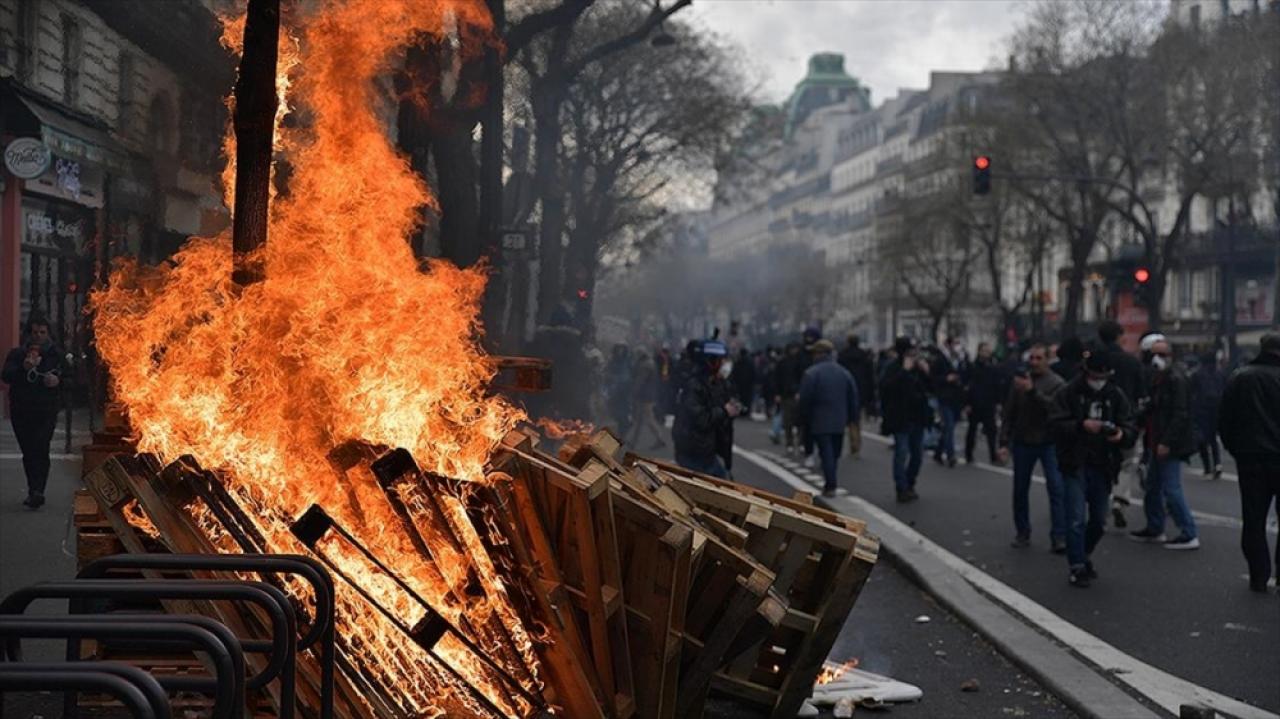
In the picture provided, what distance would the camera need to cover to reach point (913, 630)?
885cm

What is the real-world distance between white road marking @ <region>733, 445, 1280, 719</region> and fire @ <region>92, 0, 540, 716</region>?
3.35 meters

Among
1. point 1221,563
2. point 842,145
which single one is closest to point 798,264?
point 842,145

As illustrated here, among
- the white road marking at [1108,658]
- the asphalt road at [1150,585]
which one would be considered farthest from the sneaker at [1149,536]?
the white road marking at [1108,658]

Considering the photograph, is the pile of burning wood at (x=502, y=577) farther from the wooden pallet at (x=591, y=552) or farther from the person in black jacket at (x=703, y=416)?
the person in black jacket at (x=703, y=416)

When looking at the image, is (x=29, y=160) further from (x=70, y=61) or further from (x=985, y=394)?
(x=985, y=394)

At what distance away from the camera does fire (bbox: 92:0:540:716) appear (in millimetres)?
5113

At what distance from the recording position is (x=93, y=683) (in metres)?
2.67

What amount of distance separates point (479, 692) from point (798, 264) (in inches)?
3935

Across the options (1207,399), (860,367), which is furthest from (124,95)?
(1207,399)

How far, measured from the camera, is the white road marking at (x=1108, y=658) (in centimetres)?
679

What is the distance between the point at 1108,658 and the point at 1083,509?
9.78 ft

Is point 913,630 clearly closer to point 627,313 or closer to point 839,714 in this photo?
point 839,714

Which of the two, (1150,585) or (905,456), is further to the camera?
(905,456)

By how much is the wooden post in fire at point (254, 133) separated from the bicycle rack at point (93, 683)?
3.51 metres
